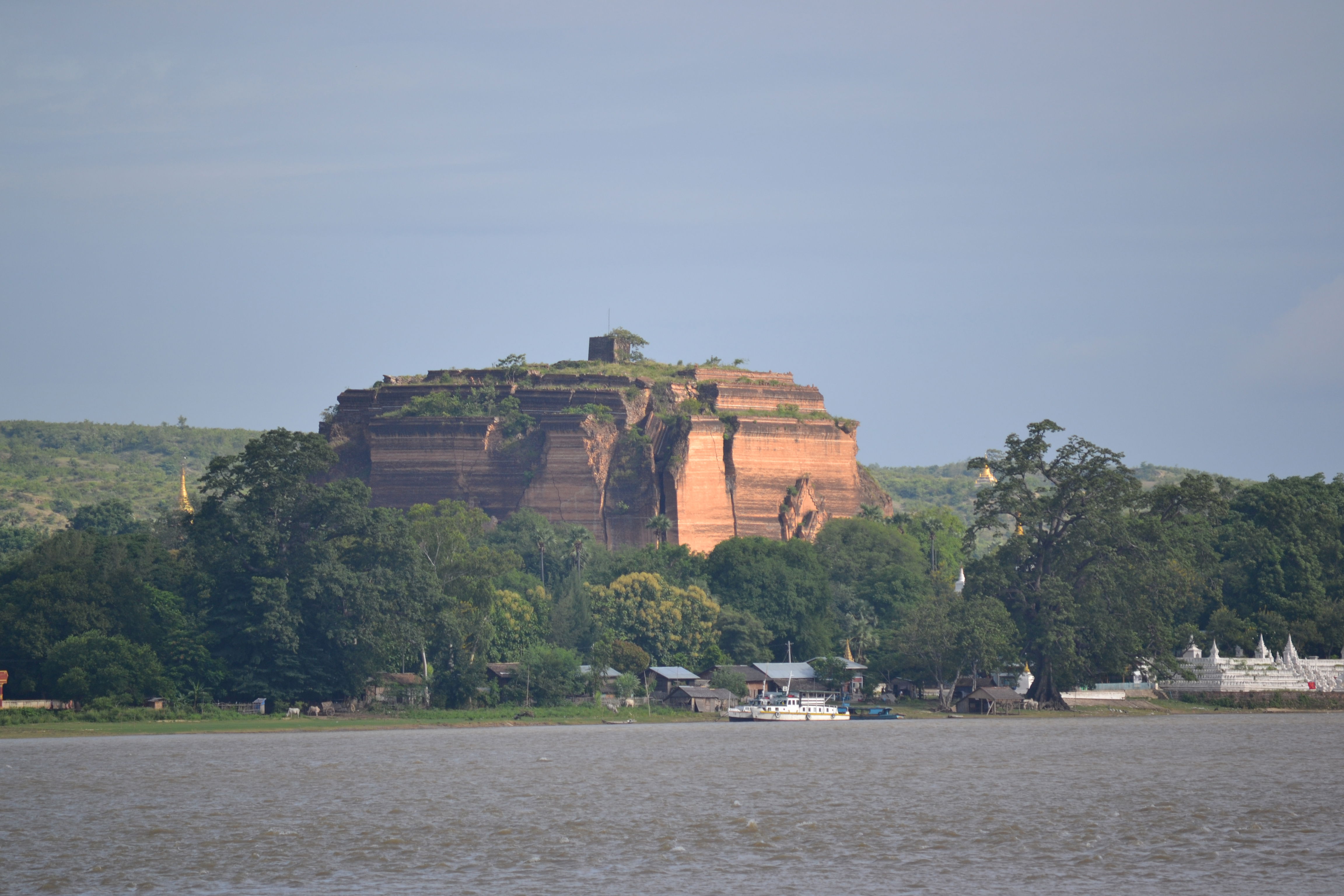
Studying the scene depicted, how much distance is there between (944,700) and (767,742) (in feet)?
93.5

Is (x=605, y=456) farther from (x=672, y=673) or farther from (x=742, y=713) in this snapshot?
(x=742, y=713)

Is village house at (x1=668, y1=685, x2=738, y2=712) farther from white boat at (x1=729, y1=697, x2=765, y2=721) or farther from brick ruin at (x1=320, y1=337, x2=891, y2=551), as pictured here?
brick ruin at (x1=320, y1=337, x2=891, y2=551)

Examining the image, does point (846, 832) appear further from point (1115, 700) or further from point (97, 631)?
point (1115, 700)

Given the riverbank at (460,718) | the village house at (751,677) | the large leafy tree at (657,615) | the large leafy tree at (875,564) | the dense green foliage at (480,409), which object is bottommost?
the riverbank at (460,718)

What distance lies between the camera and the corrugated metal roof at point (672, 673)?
330ft

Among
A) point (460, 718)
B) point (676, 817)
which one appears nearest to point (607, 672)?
point (460, 718)

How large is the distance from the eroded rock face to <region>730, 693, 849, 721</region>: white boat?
36.9 meters

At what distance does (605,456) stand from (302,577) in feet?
186

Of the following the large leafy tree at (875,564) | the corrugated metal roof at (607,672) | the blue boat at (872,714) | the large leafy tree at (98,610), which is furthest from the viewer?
the large leafy tree at (875,564)

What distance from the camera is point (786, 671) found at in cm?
10538

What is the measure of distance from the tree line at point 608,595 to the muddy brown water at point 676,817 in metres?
11.6

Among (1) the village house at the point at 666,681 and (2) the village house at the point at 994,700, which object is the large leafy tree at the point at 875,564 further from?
(1) the village house at the point at 666,681

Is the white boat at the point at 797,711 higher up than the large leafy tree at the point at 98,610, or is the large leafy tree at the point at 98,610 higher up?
the large leafy tree at the point at 98,610

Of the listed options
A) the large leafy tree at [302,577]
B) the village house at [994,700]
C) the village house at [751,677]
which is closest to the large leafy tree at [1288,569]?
the village house at [994,700]
